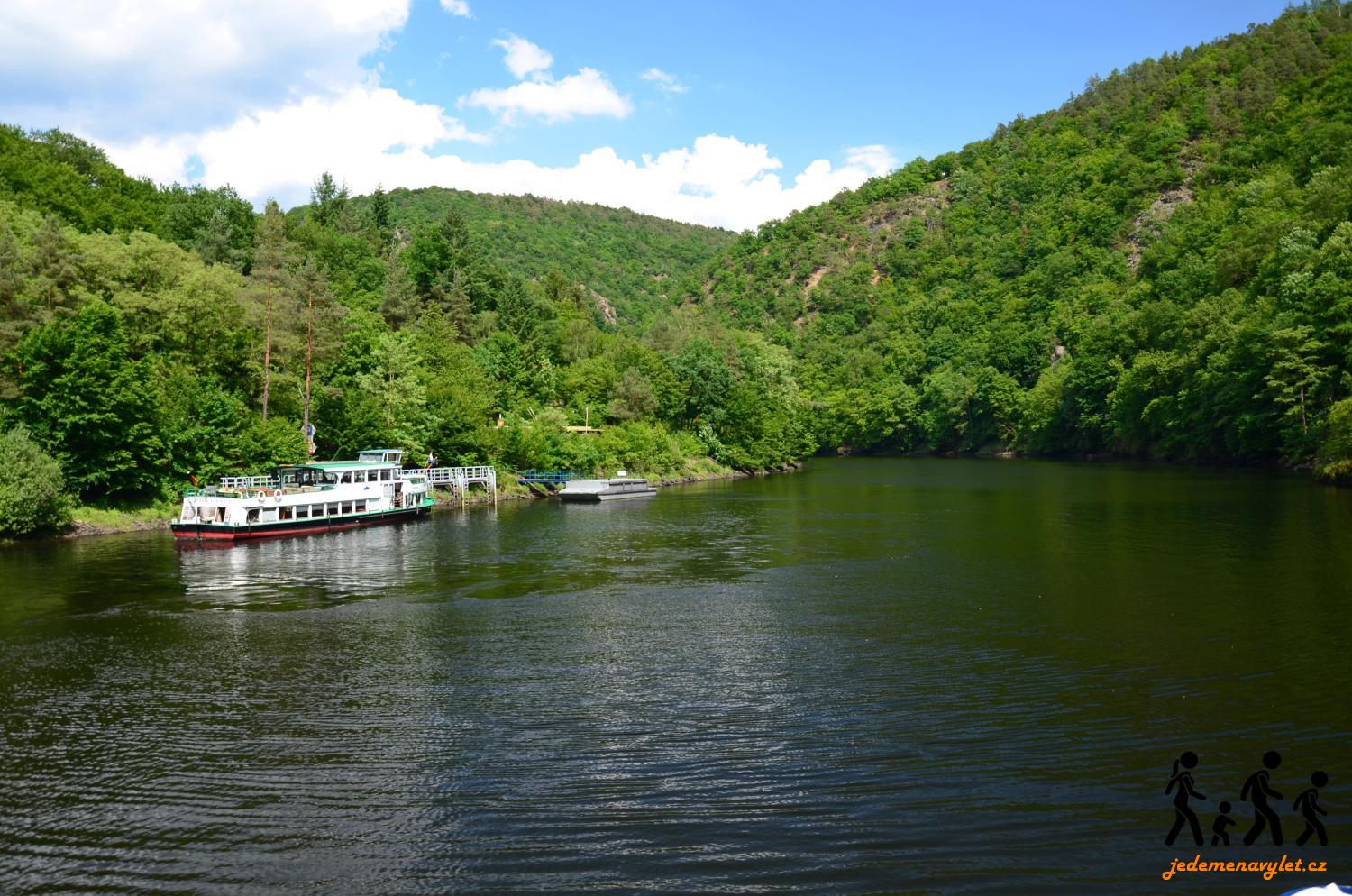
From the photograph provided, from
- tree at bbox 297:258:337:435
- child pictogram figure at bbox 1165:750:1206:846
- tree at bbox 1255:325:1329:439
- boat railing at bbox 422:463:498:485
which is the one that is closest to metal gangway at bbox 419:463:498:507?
boat railing at bbox 422:463:498:485

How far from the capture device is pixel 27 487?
149ft

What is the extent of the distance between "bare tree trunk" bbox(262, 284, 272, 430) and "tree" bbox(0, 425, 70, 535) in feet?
56.9

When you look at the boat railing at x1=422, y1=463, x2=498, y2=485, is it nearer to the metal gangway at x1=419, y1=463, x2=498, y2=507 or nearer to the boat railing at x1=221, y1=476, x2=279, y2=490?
the metal gangway at x1=419, y1=463, x2=498, y2=507

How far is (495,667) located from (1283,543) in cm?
3595

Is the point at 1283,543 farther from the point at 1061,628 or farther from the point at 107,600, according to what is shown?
the point at 107,600

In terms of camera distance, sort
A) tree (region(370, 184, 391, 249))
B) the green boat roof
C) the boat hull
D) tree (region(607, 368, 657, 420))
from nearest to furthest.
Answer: the boat hull → the green boat roof → tree (region(607, 368, 657, 420)) → tree (region(370, 184, 391, 249))

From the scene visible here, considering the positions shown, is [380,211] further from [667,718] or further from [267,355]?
[667,718]

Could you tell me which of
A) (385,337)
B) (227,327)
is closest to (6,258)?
(227,327)

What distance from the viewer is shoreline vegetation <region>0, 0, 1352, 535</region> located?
57438 millimetres

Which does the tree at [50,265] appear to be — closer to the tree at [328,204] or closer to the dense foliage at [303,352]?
the dense foliage at [303,352]

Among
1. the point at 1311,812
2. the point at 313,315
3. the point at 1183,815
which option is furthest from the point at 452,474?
the point at 1311,812

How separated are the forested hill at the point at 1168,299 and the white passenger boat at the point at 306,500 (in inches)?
2691

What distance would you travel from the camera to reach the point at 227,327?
67250 millimetres

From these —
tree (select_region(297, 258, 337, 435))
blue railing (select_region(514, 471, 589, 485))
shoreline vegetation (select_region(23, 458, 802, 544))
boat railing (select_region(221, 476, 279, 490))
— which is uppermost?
tree (select_region(297, 258, 337, 435))
